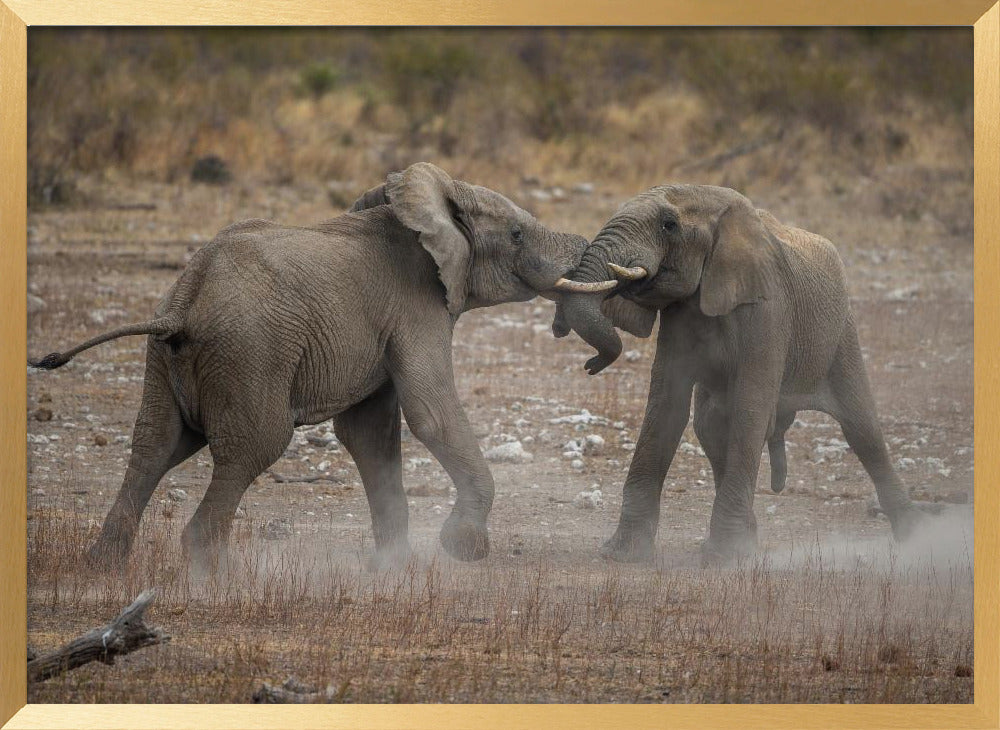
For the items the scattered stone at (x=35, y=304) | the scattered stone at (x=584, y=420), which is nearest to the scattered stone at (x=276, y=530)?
the scattered stone at (x=584, y=420)

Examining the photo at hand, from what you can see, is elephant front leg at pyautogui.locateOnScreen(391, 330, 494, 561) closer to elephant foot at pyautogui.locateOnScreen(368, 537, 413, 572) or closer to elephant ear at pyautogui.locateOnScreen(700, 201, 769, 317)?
elephant foot at pyautogui.locateOnScreen(368, 537, 413, 572)

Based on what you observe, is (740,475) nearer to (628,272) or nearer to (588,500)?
(628,272)

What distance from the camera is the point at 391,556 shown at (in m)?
10.3

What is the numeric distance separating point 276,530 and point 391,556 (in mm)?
1030

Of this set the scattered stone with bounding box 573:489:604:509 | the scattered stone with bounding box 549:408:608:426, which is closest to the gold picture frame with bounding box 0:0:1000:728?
the scattered stone with bounding box 573:489:604:509

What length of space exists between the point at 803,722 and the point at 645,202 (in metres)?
3.22

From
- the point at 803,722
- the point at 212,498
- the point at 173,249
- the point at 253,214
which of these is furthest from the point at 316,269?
the point at 253,214

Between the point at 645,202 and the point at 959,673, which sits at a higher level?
the point at 645,202

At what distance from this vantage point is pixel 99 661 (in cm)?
820

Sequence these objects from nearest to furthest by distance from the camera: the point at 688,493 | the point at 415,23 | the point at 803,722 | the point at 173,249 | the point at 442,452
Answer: the point at 803,722
the point at 415,23
the point at 442,452
the point at 688,493
the point at 173,249

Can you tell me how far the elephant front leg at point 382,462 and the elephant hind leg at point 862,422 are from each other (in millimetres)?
2658

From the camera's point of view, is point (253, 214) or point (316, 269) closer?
point (316, 269)

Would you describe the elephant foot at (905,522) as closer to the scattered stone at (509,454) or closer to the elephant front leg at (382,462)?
the scattered stone at (509,454)

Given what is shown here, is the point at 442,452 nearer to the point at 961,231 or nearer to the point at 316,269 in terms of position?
the point at 316,269
